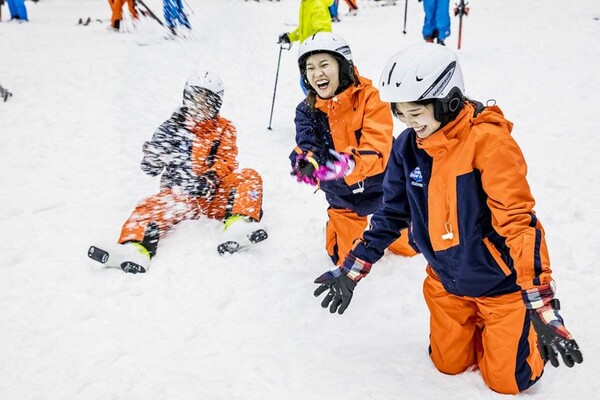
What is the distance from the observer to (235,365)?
2.79 metres

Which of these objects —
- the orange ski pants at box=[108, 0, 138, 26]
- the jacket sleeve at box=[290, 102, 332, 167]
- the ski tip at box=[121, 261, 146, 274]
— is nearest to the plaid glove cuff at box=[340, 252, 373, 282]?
the jacket sleeve at box=[290, 102, 332, 167]

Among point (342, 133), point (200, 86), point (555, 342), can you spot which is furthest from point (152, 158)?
point (555, 342)

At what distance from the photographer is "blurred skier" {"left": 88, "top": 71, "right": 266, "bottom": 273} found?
13.6 feet

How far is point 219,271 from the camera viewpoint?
147 inches

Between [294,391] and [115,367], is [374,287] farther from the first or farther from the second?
[115,367]

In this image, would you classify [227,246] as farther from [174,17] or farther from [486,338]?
[174,17]

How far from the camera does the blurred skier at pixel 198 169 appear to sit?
4.15 m

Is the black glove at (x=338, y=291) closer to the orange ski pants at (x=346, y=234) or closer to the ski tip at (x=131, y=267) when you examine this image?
the orange ski pants at (x=346, y=234)

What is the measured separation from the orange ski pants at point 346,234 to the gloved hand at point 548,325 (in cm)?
186

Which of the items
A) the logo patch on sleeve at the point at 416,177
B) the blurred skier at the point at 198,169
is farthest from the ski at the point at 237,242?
the logo patch on sleeve at the point at 416,177

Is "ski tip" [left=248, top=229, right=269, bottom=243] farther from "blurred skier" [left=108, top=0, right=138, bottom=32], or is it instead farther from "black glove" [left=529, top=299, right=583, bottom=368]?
"blurred skier" [left=108, top=0, right=138, bottom=32]

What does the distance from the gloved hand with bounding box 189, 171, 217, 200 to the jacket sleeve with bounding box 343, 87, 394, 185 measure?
5.10 ft

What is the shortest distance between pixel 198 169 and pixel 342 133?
1.54m

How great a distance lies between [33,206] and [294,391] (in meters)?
3.66
